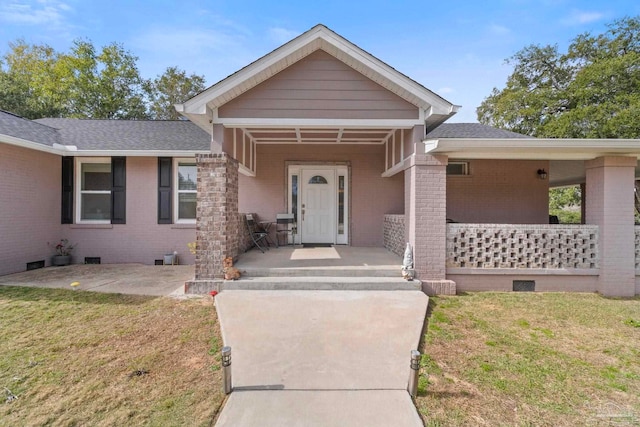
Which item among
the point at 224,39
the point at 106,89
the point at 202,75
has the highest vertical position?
the point at 202,75

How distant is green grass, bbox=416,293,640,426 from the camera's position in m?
2.51

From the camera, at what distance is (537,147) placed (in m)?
5.40

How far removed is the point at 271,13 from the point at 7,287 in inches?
465

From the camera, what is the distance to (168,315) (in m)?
4.54

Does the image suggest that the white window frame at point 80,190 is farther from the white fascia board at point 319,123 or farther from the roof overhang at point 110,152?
the white fascia board at point 319,123

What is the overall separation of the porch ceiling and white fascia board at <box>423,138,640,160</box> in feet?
5.84

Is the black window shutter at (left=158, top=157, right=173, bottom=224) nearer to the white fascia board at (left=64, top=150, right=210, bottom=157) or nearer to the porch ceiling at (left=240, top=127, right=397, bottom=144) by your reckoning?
the white fascia board at (left=64, top=150, right=210, bottom=157)

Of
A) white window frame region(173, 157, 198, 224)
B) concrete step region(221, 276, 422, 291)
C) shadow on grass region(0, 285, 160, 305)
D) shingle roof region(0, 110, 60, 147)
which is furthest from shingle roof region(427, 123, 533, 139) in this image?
shingle roof region(0, 110, 60, 147)

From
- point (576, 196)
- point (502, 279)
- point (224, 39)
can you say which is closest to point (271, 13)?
point (224, 39)

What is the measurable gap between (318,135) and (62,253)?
7545mm

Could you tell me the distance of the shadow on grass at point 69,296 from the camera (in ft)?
16.8

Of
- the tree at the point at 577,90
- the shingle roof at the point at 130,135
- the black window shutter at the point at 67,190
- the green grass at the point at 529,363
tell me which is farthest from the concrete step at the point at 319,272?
the tree at the point at 577,90

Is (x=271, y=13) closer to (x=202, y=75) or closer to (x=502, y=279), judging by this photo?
(x=502, y=279)

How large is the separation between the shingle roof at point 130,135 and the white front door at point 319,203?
3.04 metres
